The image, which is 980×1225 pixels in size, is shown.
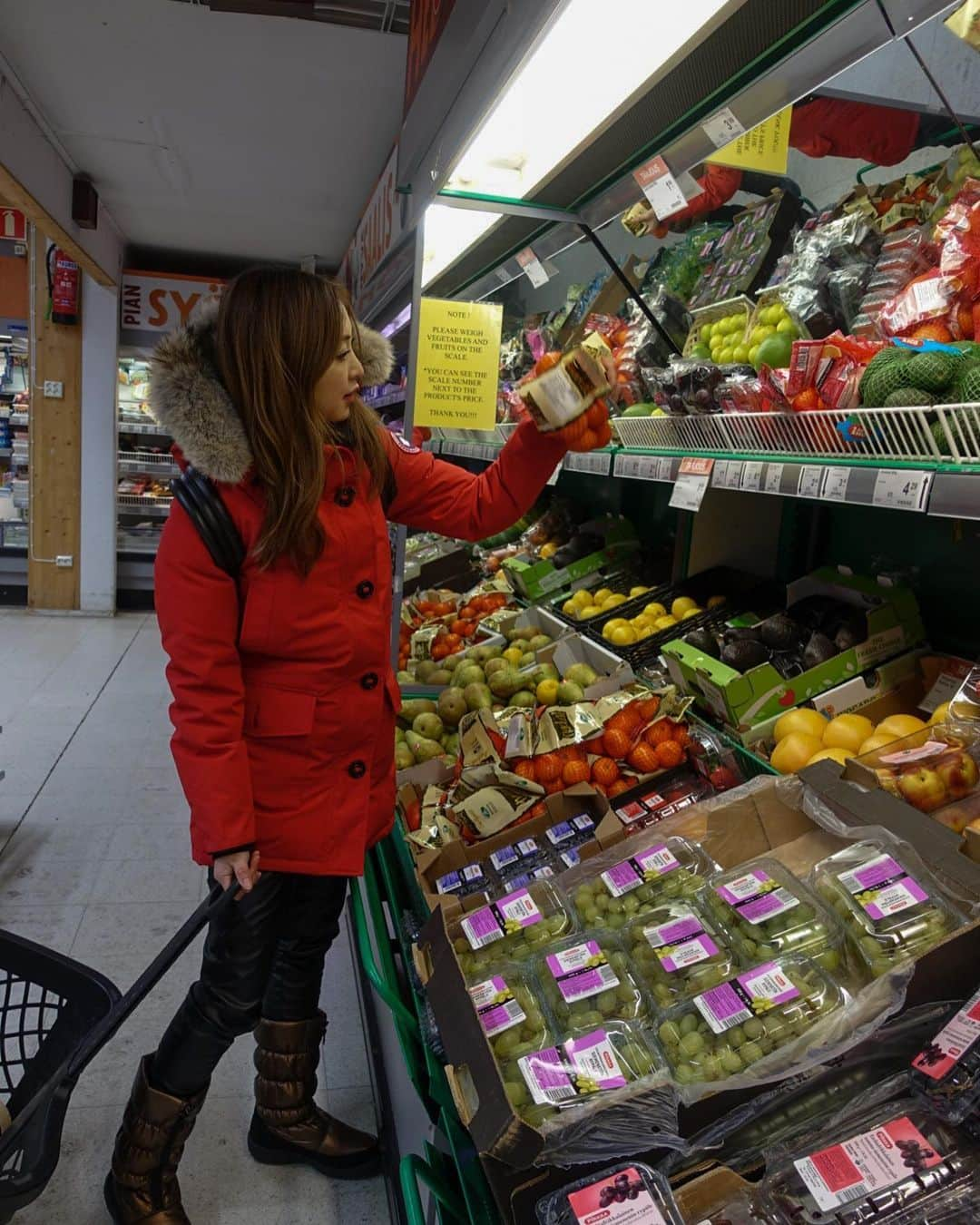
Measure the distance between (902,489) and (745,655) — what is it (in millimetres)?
839

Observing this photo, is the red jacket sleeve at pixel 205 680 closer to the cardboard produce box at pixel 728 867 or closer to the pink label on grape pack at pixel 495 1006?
the cardboard produce box at pixel 728 867

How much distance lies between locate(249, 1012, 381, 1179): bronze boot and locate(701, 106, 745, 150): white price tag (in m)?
2.00

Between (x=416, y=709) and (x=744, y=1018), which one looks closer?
(x=744, y=1018)

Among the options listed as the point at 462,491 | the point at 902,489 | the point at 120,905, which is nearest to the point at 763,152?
the point at 462,491

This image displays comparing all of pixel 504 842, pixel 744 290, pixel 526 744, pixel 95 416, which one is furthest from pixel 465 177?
pixel 95 416

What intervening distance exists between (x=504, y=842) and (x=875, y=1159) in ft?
2.90

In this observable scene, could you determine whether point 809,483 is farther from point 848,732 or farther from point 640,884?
point 640,884

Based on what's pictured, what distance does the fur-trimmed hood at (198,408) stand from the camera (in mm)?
1536

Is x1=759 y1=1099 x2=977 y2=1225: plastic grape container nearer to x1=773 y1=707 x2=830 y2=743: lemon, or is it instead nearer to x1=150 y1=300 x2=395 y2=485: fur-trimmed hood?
x1=773 y1=707 x2=830 y2=743: lemon

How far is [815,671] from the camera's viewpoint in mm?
1826

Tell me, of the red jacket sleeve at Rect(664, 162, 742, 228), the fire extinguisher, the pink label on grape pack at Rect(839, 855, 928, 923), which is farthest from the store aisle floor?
the fire extinguisher

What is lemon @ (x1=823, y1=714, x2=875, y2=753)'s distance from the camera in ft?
5.40

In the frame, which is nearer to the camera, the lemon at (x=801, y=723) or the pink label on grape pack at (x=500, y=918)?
the pink label on grape pack at (x=500, y=918)

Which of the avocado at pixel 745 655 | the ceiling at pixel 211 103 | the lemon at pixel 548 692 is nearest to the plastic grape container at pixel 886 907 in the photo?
the avocado at pixel 745 655
